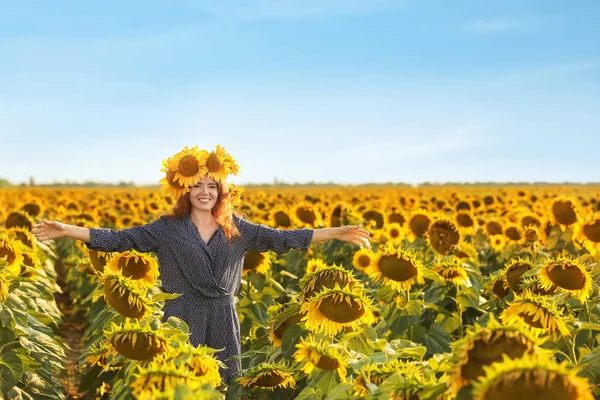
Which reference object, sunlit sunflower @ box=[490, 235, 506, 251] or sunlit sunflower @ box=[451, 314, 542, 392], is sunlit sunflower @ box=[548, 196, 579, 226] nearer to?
sunlit sunflower @ box=[490, 235, 506, 251]

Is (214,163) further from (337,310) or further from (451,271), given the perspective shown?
(337,310)

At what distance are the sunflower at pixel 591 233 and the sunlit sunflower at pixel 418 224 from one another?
3.14m

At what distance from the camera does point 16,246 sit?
6.34m

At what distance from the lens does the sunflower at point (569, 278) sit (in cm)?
501

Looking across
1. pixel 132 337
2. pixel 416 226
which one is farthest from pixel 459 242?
pixel 132 337

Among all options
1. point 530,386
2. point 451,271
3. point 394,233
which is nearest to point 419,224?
point 394,233

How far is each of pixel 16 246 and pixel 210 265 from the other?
6.16ft

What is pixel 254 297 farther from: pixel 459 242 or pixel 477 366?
pixel 477 366

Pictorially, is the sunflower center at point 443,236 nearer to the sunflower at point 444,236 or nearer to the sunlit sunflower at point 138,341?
the sunflower at point 444,236

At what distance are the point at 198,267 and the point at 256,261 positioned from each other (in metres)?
1.95

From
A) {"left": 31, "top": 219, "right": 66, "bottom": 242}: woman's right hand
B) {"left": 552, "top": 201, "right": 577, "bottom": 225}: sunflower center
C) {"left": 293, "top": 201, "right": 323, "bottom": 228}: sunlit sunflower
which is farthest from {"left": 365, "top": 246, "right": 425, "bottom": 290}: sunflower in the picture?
{"left": 293, "top": 201, "right": 323, "bottom": 228}: sunlit sunflower

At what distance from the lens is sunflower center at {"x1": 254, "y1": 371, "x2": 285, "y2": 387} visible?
4.13m

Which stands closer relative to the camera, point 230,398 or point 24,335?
point 230,398

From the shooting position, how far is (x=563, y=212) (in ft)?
31.5
